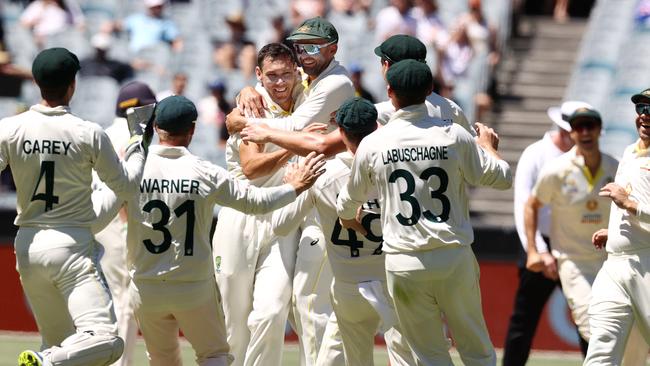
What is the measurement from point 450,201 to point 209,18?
11088 millimetres

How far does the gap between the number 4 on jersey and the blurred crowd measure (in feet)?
27.5

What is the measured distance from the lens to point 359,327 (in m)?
8.70

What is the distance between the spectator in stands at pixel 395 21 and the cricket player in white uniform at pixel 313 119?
26.7 ft

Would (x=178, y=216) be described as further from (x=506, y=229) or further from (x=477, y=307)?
(x=506, y=229)

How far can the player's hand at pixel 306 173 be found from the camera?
8531 millimetres

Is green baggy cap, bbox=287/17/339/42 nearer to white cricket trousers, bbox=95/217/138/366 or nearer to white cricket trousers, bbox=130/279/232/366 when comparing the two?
white cricket trousers, bbox=130/279/232/366

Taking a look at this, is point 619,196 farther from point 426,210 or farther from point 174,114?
point 174,114

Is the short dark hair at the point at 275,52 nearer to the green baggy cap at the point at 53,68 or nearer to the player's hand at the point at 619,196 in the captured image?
the green baggy cap at the point at 53,68

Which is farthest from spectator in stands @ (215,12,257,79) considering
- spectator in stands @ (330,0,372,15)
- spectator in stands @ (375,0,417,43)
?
spectator in stands @ (375,0,417,43)

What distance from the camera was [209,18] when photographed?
60.5 feet

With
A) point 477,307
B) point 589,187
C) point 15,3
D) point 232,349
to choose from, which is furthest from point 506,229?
point 15,3

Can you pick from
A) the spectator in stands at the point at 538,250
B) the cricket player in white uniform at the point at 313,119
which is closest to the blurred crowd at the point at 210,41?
the spectator in stands at the point at 538,250

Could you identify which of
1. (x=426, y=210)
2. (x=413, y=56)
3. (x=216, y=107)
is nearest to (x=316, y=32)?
(x=413, y=56)

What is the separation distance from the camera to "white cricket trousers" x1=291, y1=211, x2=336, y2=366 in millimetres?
9148
